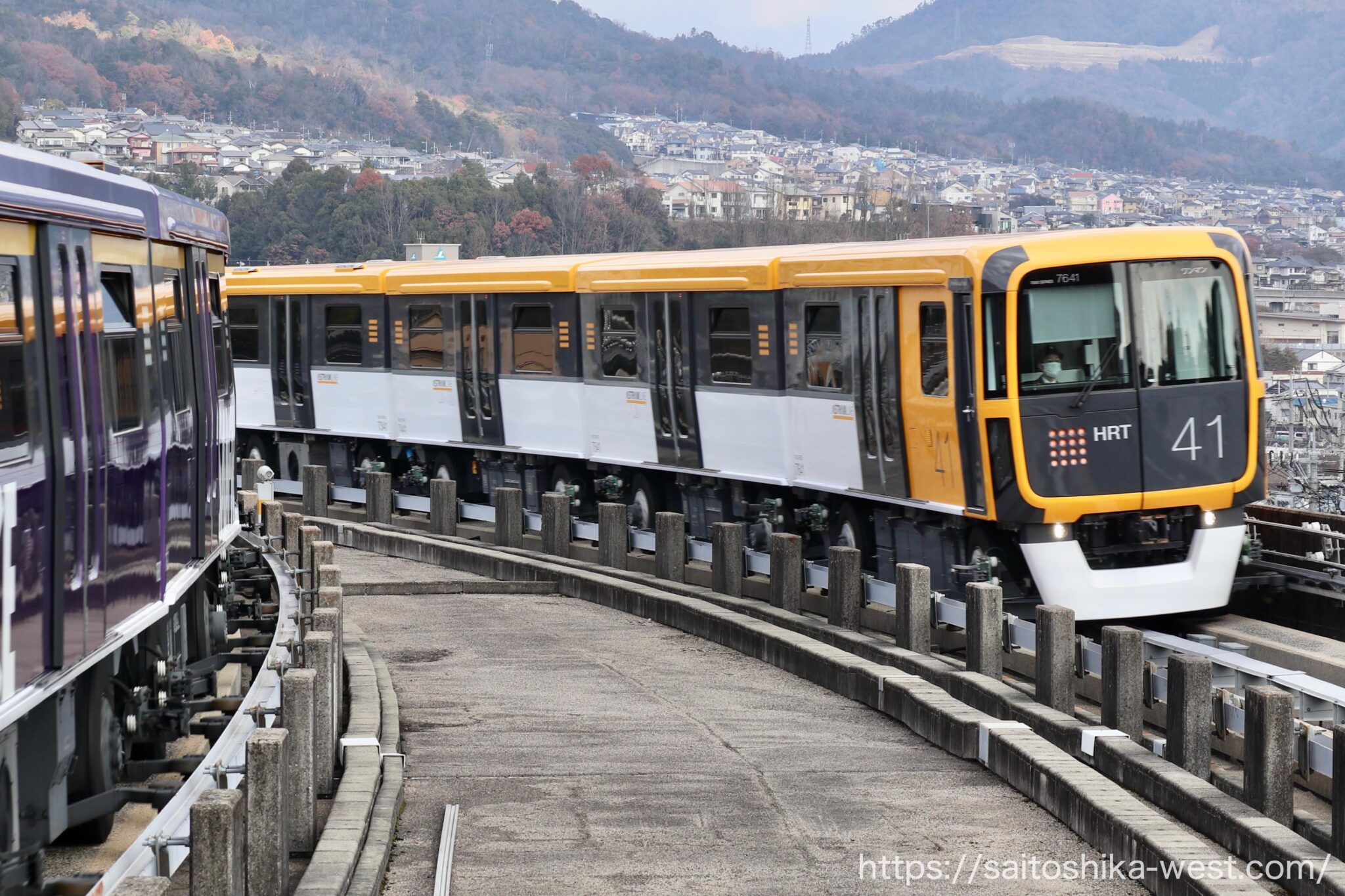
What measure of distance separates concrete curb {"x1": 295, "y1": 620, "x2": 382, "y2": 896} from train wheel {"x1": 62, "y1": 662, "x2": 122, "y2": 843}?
3.65ft

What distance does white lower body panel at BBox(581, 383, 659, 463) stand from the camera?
21203 millimetres

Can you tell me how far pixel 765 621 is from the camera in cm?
1549

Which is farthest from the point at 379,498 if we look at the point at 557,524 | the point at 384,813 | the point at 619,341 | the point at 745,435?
the point at 384,813

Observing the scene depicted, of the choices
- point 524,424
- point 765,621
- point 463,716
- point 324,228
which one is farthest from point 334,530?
point 324,228

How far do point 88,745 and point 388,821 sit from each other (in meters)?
1.54

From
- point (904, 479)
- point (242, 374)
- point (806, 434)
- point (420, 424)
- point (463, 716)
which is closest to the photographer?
point (463, 716)

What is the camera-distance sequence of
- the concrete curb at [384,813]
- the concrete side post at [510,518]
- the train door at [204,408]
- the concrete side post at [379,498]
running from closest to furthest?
1. the concrete curb at [384,813]
2. the train door at [204,408]
3. the concrete side post at [510,518]
4. the concrete side post at [379,498]

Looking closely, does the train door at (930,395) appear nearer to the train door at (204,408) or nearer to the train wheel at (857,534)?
the train wheel at (857,534)

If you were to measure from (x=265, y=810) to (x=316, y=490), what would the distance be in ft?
59.7

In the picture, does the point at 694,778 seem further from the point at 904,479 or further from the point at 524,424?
the point at 524,424

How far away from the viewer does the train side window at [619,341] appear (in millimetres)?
21234

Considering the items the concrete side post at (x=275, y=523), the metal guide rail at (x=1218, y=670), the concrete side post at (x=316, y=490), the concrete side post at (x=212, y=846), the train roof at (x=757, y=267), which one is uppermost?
the train roof at (x=757, y=267)

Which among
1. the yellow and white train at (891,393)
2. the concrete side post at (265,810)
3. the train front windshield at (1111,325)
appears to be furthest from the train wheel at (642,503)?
the concrete side post at (265,810)

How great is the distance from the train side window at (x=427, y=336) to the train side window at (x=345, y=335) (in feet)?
3.52
